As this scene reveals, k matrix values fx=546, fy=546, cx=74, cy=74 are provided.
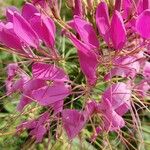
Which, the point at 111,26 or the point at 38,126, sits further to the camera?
the point at 38,126

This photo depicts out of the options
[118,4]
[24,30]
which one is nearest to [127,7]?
[118,4]

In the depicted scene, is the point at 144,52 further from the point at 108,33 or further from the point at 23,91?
the point at 23,91

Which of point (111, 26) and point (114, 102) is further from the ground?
point (111, 26)

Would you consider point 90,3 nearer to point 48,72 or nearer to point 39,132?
point 48,72

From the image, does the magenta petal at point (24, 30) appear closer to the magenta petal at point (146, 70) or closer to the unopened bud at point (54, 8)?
the unopened bud at point (54, 8)

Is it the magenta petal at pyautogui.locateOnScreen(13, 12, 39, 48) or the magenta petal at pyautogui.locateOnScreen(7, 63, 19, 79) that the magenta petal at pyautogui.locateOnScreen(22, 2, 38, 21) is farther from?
the magenta petal at pyautogui.locateOnScreen(7, 63, 19, 79)

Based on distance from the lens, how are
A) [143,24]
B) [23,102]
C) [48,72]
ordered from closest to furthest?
[143,24] < [48,72] < [23,102]

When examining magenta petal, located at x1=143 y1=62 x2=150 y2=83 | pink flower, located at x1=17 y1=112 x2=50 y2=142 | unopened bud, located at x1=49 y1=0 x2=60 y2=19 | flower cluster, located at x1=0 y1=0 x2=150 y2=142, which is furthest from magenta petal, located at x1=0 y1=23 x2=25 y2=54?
magenta petal, located at x1=143 y1=62 x2=150 y2=83
